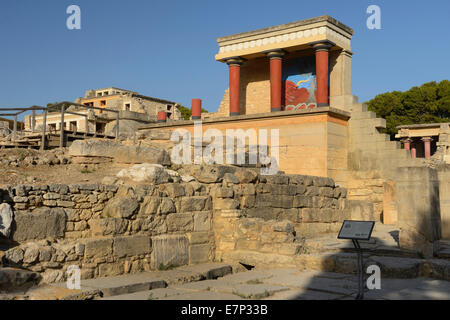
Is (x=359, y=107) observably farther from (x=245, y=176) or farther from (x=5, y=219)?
(x=5, y=219)

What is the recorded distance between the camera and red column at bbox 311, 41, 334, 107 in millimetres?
16875

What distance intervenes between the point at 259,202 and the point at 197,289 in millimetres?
4177

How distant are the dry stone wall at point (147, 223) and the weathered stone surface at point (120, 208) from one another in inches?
0.6

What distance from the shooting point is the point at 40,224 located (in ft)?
22.1

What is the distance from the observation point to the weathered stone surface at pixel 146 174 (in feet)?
28.3

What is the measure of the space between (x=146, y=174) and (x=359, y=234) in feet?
13.2

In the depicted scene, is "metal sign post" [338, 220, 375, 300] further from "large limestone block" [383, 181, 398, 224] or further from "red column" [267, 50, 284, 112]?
"red column" [267, 50, 284, 112]

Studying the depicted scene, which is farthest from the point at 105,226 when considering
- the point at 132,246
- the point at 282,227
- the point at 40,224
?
the point at 282,227

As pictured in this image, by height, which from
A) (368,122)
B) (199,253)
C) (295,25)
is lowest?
(199,253)

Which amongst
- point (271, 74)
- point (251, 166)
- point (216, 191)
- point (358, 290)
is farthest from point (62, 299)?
point (271, 74)

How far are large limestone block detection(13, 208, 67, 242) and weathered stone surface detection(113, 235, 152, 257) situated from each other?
2.77 feet

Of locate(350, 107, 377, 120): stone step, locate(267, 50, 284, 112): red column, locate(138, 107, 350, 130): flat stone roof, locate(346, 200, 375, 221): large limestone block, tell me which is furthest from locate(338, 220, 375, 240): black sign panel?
locate(267, 50, 284, 112): red column

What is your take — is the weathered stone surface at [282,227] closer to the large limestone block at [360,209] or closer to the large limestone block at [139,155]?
the large limestone block at [139,155]

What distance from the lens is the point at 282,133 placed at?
1550 cm
